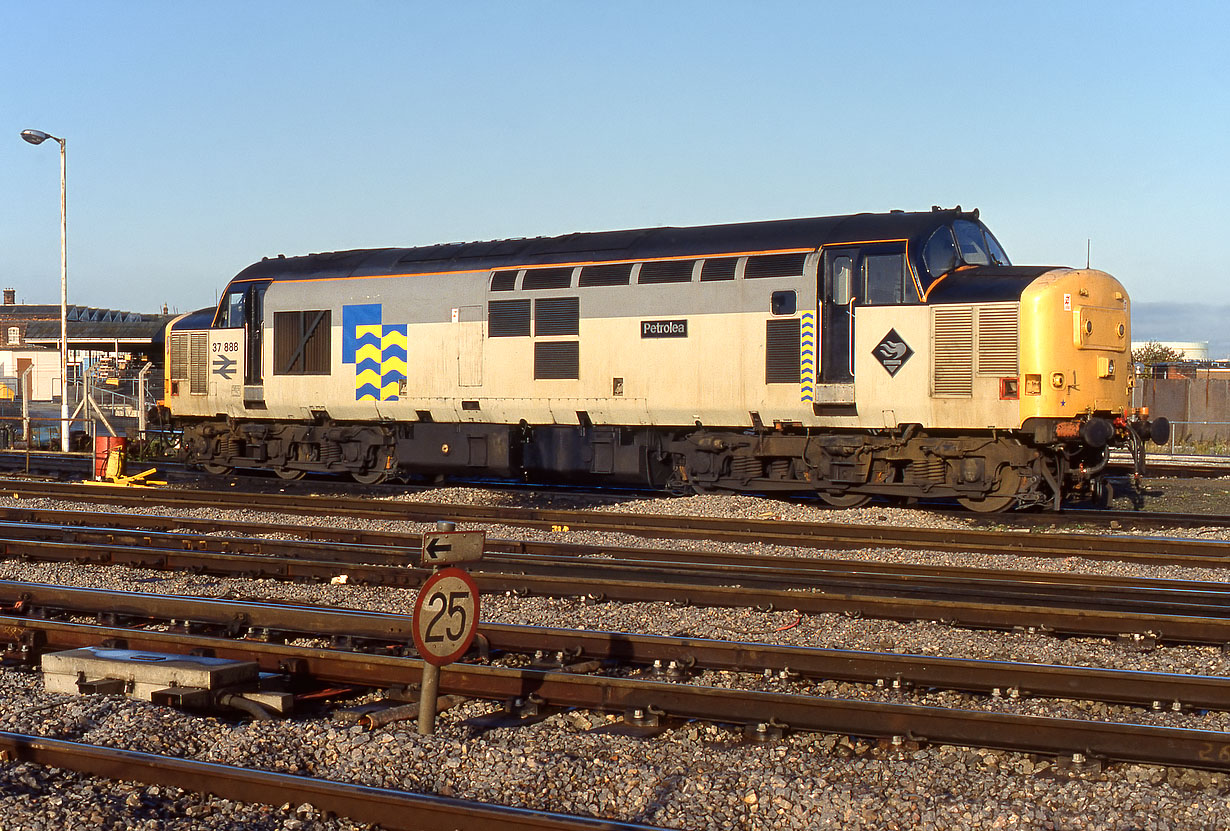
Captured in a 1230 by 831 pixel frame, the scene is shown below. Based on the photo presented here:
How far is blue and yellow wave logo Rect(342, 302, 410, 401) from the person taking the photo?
61.0ft

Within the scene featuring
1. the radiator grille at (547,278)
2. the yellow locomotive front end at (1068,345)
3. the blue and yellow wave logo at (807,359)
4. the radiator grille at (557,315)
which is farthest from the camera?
the radiator grille at (547,278)

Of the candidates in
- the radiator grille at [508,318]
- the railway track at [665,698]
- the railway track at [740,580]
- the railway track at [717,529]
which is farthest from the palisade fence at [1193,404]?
the railway track at [665,698]

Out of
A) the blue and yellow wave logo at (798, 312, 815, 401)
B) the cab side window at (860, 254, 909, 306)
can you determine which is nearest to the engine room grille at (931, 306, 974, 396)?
the cab side window at (860, 254, 909, 306)

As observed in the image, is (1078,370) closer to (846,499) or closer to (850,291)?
(850,291)

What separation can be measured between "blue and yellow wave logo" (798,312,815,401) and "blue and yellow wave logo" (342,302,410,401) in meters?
6.47

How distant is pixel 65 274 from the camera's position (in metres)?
29.9

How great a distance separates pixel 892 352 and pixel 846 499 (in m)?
2.22

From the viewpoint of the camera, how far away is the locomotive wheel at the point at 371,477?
19.4 meters

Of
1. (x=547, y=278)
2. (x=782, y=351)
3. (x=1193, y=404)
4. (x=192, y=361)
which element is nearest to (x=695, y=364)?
(x=782, y=351)

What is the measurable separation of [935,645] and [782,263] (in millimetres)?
8391

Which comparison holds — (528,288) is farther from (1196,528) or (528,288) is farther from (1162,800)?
(1162,800)

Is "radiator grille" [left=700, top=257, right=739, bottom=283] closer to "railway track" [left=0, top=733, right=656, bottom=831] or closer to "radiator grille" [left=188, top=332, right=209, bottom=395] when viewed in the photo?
"radiator grille" [left=188, top=332, right=209, bottom=395]

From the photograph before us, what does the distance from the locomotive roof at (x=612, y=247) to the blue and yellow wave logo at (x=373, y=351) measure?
689mm

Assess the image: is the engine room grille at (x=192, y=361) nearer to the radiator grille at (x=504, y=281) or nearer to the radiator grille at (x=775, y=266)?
the radiator grille at (x=504, y=281)
